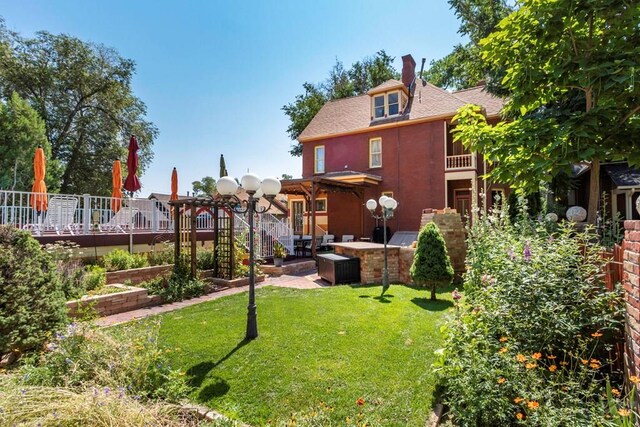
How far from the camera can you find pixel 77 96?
22.7 m

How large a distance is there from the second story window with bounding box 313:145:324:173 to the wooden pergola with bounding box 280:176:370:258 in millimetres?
3189

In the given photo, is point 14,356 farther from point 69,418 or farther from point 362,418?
point 362,418

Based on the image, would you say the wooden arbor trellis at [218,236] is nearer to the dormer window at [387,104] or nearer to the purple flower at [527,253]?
the purple flower at [527,253]

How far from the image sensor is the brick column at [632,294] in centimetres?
222

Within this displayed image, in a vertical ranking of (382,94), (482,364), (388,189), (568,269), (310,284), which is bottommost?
(310,284)

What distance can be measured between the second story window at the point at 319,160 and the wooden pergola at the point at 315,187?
3.19 meters

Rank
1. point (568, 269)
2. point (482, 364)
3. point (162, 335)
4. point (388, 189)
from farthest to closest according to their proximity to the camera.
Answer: point (388, 189), point (162, 335), point (568, 269), point (482, 364)

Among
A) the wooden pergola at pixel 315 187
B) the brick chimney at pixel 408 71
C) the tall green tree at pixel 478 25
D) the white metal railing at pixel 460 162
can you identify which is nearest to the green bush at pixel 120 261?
the wooden pergola at pixel 315 187

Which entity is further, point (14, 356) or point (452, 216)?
point (452, 216)

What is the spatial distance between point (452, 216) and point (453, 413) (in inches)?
307

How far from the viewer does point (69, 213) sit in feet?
29.6

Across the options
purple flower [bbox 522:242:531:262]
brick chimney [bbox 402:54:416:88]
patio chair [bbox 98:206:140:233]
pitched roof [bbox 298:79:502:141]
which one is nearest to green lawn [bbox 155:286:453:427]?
purple flower [bbox 522:242:531:262]

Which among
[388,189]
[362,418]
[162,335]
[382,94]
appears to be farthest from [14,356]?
[382,94]

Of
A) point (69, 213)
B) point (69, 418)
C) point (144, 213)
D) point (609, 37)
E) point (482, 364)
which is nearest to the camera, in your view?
point (69, 418)
